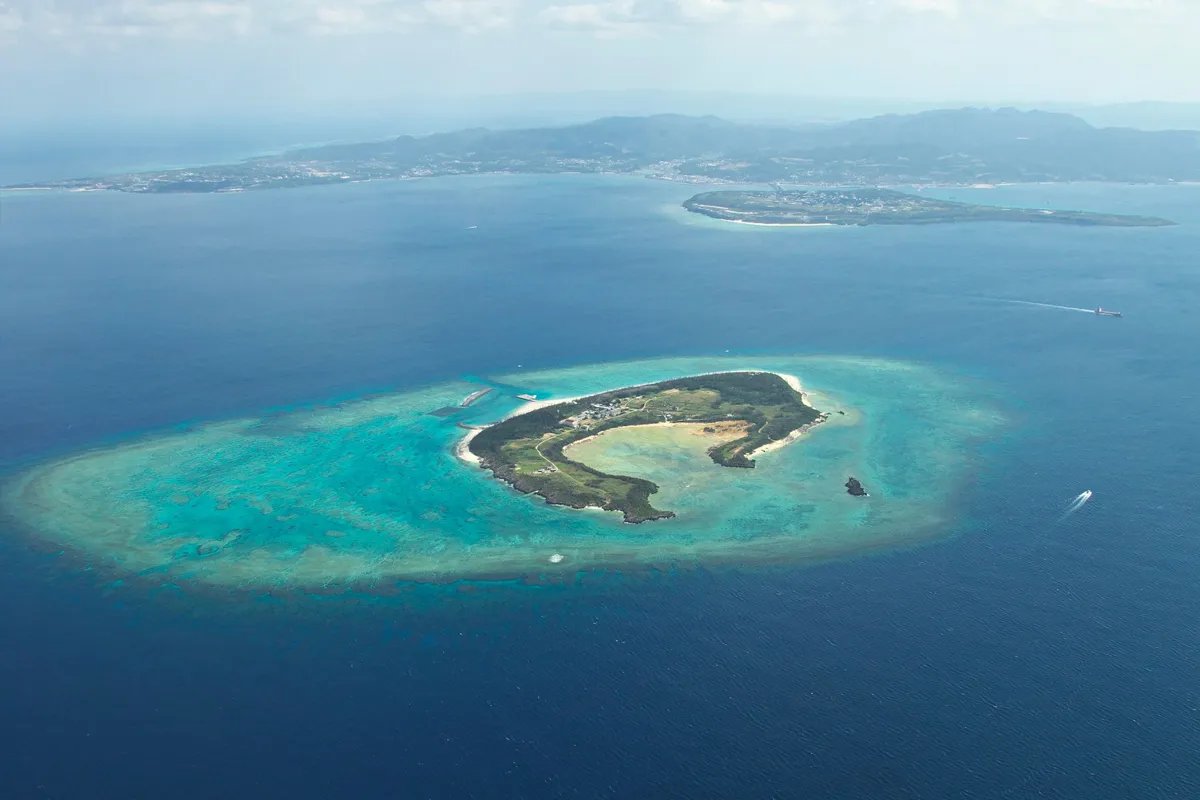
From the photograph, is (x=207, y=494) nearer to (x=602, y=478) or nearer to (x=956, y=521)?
(x=602, y=478)

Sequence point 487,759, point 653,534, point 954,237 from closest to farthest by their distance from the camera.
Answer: point 487,759 < point 653,534 < point 954,237

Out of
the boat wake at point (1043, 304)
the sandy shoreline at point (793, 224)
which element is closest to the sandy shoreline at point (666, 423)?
the boat wake at point (1043, 304)

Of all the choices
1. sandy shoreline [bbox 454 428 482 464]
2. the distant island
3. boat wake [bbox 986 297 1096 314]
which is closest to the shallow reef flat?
sandy shoreline [bbox 454 428 482 464]

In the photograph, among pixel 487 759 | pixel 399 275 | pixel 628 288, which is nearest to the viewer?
pixel 487 759

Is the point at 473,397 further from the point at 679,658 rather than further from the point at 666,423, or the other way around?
the point at 679,658

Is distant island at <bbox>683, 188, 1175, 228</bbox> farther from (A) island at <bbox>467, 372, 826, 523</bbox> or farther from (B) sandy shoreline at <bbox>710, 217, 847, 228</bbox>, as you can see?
(A) island at <bbox>467, 372, 826, 523</bbox>

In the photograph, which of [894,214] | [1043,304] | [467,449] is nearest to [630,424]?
[467,449]

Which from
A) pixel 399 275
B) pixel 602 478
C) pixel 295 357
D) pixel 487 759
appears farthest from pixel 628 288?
pixel 487 759
